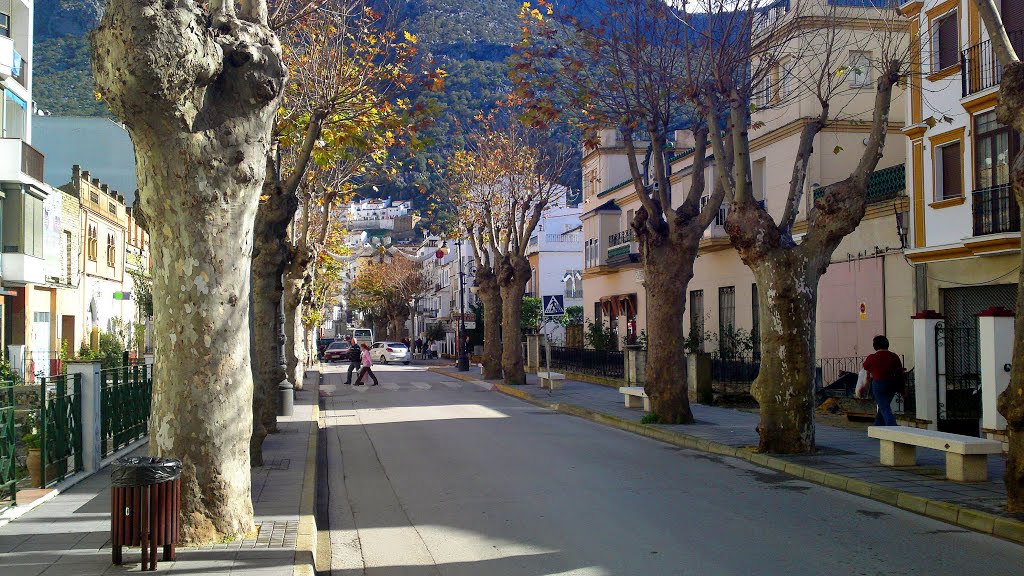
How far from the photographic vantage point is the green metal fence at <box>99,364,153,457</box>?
43.0ft

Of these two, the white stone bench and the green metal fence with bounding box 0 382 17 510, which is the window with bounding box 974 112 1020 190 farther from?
the green metal fence with bounding box 0 382 17 510

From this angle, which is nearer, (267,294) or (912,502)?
(912,502)

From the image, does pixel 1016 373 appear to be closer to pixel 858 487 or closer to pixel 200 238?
pixel 858 487

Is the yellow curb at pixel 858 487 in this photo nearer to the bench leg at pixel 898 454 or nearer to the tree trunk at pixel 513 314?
the bench leg at pixel 898 454

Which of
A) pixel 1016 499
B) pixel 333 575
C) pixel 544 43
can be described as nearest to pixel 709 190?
pixel 544 43

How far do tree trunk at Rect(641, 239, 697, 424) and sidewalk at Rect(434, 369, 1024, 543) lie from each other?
0.54 m

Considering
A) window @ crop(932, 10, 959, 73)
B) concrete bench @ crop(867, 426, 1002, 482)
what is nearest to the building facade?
window @ crop(932, 10, 959, 73)

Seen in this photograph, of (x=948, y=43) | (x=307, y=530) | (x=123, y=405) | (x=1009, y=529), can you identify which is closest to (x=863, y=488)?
(x=1009, y=529)

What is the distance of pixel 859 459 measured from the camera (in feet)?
42.6

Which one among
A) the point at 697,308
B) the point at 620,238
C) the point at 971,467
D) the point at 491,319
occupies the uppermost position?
the point at 620,238

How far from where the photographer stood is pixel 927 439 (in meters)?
11.3

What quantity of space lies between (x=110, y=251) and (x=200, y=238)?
35.2m

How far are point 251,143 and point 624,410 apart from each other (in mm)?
15181

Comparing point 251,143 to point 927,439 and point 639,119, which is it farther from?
point 639,119
